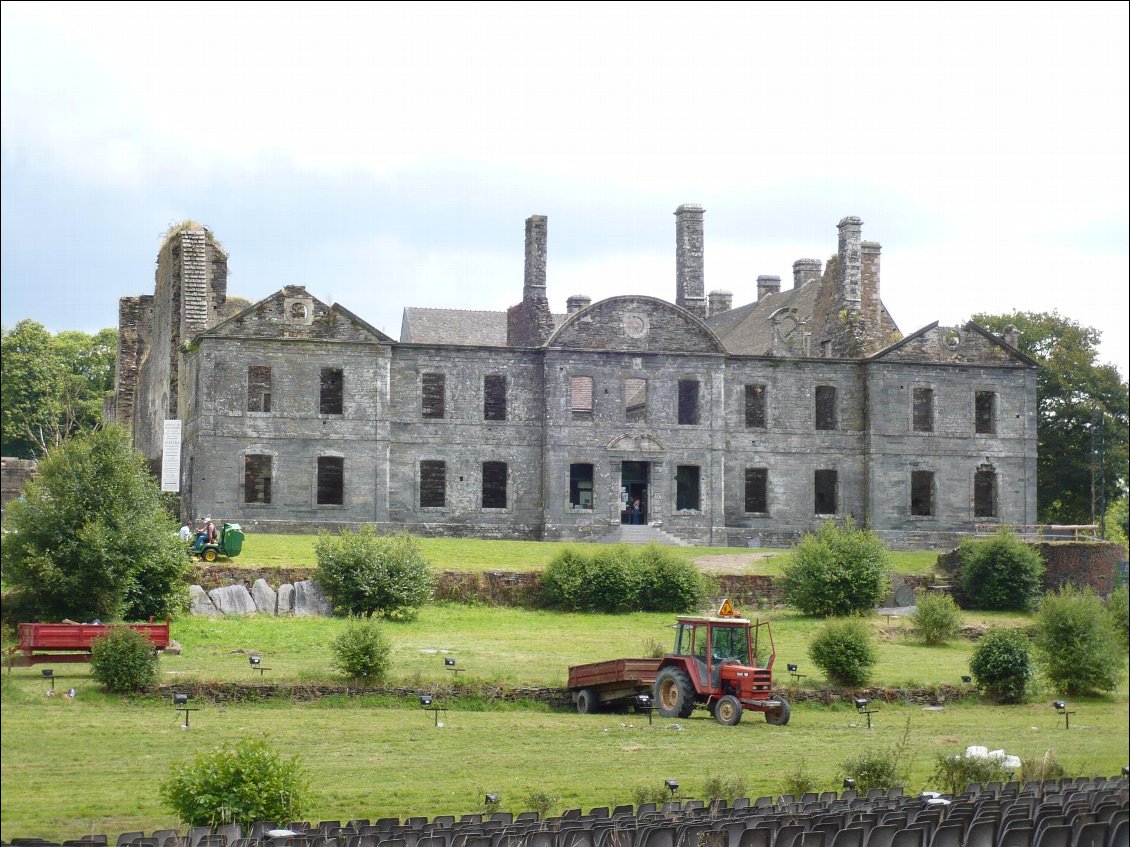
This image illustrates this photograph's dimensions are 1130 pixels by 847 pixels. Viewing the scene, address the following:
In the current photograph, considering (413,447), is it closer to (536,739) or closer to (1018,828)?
(536,739)

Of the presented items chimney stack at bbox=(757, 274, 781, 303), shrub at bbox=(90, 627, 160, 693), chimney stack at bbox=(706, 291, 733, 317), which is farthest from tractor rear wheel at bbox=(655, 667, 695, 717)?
chimney stack at bbox=(706, 291, 733, 317)

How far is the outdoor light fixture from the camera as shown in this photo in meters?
23.3

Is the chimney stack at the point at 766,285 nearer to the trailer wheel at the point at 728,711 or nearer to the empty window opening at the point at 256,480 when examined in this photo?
the empty window opening at the point at 256,480

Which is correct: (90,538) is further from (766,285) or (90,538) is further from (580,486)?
(766,285)

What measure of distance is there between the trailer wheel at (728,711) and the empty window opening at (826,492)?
12.1 metres

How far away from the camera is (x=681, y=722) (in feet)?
71.9

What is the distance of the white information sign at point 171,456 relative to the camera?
23173mm

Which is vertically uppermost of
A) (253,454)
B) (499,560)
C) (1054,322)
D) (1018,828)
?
(1054,322)

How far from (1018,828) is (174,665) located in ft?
35.5

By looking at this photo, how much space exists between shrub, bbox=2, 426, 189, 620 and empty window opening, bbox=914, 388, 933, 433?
717 inches

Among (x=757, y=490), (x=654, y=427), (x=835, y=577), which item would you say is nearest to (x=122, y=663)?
(x=835, y=577)

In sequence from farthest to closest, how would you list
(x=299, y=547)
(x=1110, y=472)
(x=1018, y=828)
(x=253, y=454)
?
(x=1110, y=472)
(x=253, y=454)
(x=299, y=547)
(x=1018, y=828)

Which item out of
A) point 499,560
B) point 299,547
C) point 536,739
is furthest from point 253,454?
point 536,739

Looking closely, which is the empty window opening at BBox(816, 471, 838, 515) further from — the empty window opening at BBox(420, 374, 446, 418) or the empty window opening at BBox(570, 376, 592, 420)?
the empty window opening at BBox(420, 374, 446, 418)
